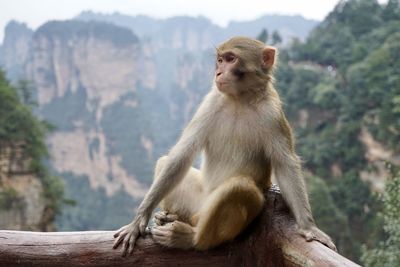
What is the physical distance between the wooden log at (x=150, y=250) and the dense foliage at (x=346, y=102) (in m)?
19.6

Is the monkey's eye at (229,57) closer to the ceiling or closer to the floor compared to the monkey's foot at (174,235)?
closer to the ceiling

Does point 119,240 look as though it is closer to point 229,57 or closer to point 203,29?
point 229,57

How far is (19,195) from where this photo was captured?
21.6 metres

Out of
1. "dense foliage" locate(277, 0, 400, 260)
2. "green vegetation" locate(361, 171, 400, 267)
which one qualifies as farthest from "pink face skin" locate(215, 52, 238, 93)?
"dense foliage" locate(277, 0, 400, 260)

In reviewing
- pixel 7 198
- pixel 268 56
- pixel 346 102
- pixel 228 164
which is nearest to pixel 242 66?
pixel 268 56

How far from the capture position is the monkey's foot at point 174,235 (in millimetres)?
3250

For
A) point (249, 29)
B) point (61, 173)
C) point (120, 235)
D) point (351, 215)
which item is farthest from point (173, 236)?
point (249, 29)

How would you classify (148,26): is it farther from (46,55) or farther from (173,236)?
(173,236)

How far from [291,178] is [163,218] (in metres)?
Answer: 0.82

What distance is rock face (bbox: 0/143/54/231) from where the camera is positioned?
69.0 feet

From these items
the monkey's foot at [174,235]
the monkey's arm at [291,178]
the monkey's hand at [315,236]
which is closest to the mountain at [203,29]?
the monkey's arm at [291,178]

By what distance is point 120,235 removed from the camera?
3191 mm

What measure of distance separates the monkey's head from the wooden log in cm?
72

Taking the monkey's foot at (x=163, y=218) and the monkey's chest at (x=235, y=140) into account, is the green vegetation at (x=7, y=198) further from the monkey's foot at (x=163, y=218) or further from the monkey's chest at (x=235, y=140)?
the monkey's chest at (x=235, y=140)
